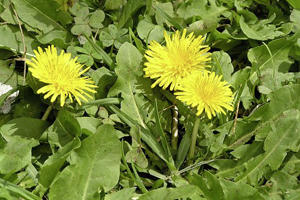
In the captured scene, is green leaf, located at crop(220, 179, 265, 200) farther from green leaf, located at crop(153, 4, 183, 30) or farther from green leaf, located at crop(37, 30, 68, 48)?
green leaf, located at crop(37, 30, 68, 48)

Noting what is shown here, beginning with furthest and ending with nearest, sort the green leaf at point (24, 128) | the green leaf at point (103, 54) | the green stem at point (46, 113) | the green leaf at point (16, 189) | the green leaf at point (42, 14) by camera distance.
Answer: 1. the green leaf at point (42, 14)
2. the green leaf at point (103, 54)
3. the green stem at point (46, 113)
4. the green leaf at point (24, 128)
5. the green leaf at point (16, 189)

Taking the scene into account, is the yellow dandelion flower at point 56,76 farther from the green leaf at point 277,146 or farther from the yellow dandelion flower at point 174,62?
the green leaf at point 277,146

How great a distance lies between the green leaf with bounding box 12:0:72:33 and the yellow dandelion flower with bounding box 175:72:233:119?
3.35 ft

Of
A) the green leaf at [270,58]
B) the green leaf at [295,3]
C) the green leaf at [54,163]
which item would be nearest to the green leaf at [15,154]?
the green leaf at [54,163]

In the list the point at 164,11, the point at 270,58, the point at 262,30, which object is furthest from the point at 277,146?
the point at 164,11

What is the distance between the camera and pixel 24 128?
222 centimetres

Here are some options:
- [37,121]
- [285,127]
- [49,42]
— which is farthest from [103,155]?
[285,127]

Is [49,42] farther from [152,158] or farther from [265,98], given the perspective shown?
[265,98]

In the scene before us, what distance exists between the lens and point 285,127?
7.23ft

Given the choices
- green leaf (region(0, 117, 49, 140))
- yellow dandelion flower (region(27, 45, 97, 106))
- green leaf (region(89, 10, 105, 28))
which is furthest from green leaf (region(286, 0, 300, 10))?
green leaf (region(0, 117, 49, 140))

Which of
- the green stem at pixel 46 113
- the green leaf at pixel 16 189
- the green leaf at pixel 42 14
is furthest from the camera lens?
the green leaf at pixel 42 14

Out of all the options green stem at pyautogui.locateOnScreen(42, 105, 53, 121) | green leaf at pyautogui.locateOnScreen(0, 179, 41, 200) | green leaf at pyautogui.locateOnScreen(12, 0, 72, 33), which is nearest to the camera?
green leaf at pyautogui.locateOnScreen(0, 179, 41, 200)

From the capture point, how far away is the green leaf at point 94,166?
2.05m

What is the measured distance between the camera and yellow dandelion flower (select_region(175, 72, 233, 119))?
209 cm
